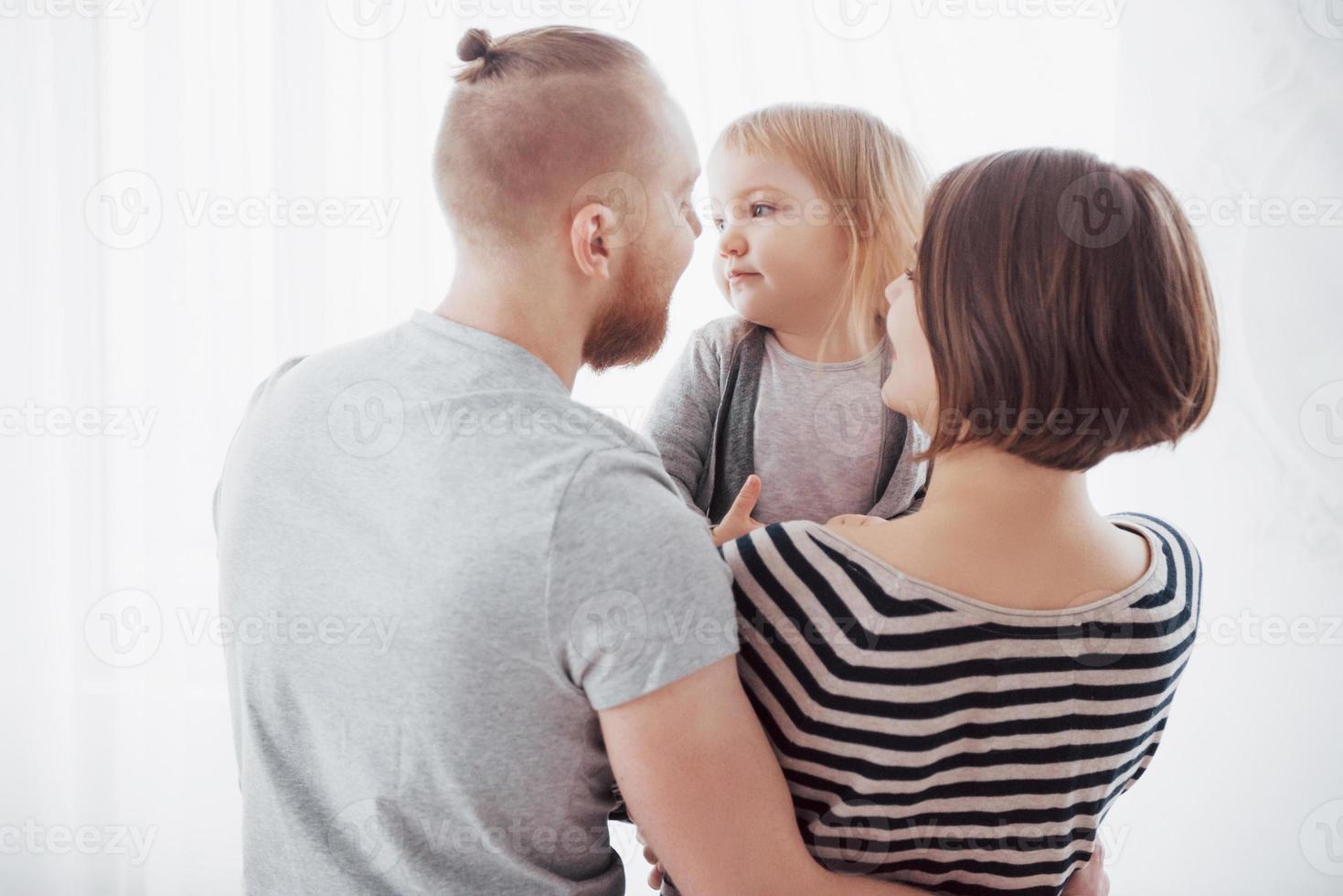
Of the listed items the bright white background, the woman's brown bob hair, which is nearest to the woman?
the woman's brown bob hair

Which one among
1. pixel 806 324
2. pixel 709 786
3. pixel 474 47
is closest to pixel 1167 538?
pixel 709 786

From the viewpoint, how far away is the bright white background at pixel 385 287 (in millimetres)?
1962

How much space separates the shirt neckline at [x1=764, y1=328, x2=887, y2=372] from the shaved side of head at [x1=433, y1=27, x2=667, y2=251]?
0.55 m

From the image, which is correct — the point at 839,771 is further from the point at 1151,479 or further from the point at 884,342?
the point at 1151,479

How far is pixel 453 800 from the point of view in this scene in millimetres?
841

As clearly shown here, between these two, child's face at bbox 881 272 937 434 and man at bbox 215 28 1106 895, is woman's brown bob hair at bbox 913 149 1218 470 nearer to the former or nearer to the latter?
child's face at bbox 881 272 937 434

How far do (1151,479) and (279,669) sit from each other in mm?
1847

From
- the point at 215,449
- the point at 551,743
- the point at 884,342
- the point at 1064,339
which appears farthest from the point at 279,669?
the point at 215,449

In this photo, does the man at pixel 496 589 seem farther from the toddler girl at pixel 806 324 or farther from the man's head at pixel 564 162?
the toddler girl at pixel 806 324

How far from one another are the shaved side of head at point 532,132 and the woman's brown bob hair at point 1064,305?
352mm

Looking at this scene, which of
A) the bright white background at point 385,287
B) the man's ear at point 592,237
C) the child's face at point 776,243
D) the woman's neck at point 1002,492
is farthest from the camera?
the bright white background at point 385,287

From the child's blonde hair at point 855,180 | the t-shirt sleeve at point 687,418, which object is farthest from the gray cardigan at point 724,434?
the child's blonde hair at point 855,180

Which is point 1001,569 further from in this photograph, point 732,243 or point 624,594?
Answer: point 732,243

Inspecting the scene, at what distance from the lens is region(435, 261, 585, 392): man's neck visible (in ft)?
3.11
